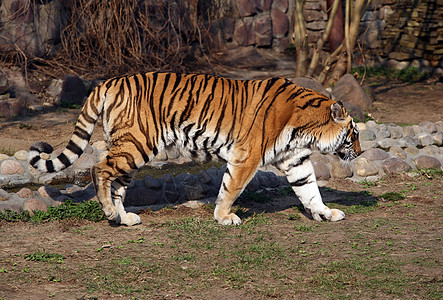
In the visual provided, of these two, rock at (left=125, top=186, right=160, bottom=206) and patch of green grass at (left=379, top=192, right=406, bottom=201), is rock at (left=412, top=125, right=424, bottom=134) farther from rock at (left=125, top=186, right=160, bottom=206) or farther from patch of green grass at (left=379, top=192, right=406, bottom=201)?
rock at (left=125, top=186, right=160, bottom=206)

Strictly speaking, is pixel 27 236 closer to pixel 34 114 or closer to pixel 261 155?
pixel 261 155

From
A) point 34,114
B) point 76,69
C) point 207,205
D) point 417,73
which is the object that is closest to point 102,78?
point 76,69

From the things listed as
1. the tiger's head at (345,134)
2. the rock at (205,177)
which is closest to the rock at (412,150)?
A: the tiger's head at (345,134)

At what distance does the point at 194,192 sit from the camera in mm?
6633

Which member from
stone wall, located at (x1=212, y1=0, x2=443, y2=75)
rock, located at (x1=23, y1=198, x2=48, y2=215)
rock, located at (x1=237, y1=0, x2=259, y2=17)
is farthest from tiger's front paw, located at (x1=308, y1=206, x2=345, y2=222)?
rock, located at (x1=237, y1=0, x2=259, y2=17)

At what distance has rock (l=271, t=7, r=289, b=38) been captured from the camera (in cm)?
1523

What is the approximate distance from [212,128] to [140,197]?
132cm

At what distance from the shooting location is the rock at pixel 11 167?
7328 millimetres

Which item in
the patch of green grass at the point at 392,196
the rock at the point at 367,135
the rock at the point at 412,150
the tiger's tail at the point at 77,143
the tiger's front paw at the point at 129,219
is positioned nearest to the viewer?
the tiger's tail at the point at 77,143

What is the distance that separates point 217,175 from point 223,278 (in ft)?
9.30

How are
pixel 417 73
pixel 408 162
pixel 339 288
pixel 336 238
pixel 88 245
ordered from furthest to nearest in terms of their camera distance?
1. pixel 417 73
2. pixel 408 162
3. pixel 336 238
4. pixel 88 245
5. pixel 339 288

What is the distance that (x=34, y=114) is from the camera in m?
10.1

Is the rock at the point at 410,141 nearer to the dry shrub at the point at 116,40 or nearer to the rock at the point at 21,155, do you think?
the dry shrub at the point at 116,40

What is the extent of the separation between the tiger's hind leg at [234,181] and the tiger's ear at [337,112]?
896 mm
